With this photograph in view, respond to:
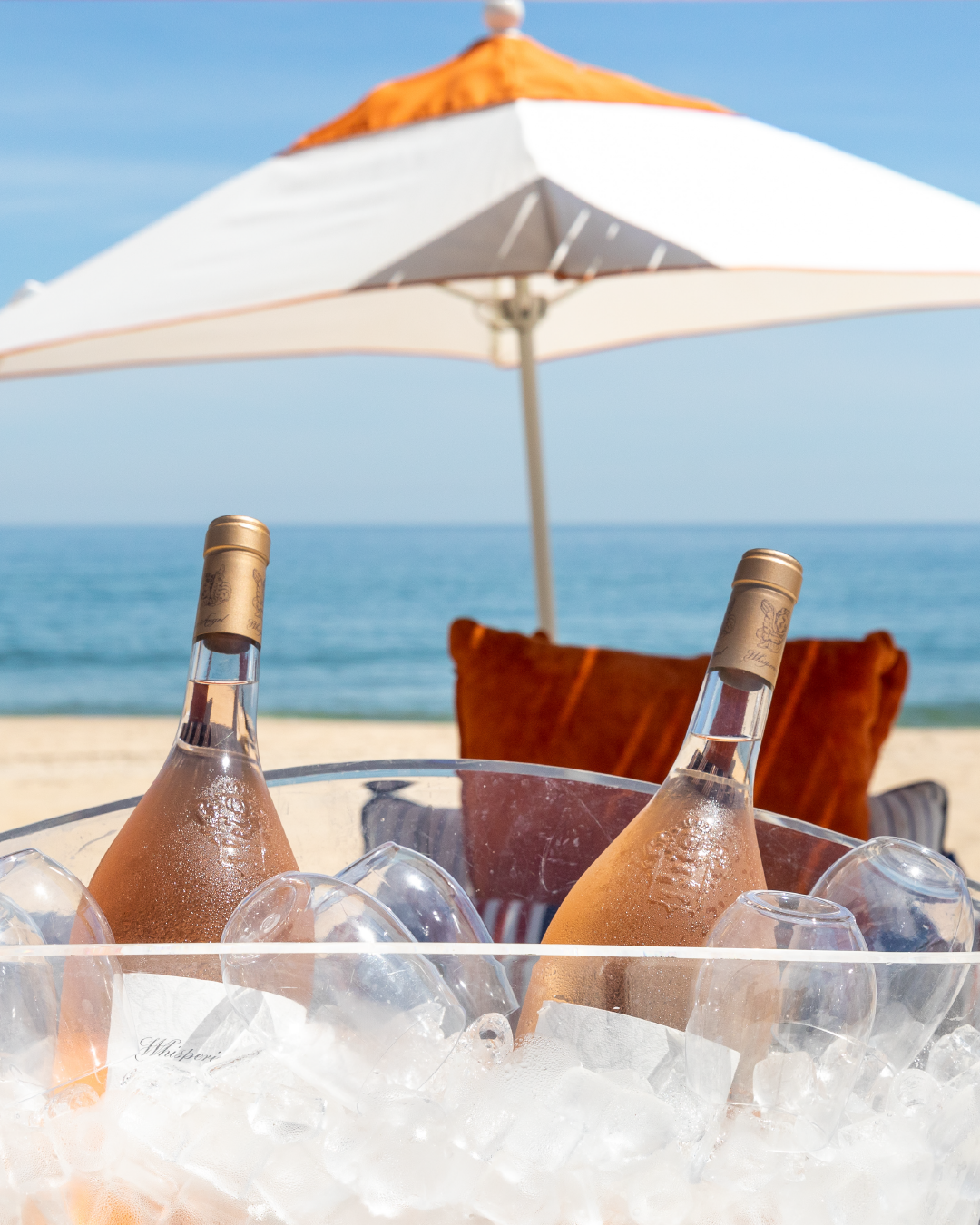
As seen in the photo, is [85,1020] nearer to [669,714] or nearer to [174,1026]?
[174,1026]

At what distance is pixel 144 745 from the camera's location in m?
9.66

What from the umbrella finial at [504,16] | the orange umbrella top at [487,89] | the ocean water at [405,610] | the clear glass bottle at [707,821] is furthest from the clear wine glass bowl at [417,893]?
the ocean water at [405,610]

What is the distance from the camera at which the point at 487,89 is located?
2318 mm

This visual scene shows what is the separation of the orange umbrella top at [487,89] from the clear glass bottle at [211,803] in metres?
2.04

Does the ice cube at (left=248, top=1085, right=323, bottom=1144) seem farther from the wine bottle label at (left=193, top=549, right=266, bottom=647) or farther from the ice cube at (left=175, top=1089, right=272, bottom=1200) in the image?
the wine bottle label at (left=193, top=549, right=266, bottom=647)

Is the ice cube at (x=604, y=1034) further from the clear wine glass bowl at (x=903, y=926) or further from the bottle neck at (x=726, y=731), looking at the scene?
the bottle neck at (x=726, y=731)

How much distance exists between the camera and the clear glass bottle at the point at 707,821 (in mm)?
498

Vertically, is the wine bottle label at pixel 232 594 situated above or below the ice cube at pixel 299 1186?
above

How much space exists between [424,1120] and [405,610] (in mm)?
20287

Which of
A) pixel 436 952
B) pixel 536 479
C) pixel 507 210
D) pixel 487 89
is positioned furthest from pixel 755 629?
pixel 536 479

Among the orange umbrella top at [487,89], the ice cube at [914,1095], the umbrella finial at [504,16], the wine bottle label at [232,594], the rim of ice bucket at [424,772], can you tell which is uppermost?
the umbrella finial at [504,16]

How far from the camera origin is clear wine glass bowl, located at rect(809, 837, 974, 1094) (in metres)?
0.37

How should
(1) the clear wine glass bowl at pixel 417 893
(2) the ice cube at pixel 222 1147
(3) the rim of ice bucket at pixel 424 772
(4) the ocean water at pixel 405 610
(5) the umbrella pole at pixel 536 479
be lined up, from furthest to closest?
(4) the ocean water at pixel 405 610
(5) the umbrella pole at pixel 536 479
(3) the rim of ice bucket at pixel 424 772
(1) the clear wine glass bowl at pixel 417 893
(2) the ice cube at pixel 222 1147

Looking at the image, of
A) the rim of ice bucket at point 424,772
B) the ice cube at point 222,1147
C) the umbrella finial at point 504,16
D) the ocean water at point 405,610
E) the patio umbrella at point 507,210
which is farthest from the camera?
the ocean water at point 405,610
